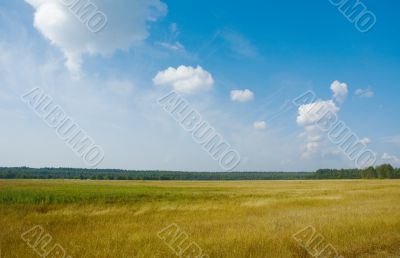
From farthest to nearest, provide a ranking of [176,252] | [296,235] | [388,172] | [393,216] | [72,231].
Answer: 1. [388,172]
2. [393,216]
3. [72,231]
4. [296,235]
5. [176,252]

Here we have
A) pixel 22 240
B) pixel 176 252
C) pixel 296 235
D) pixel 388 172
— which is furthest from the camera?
pixel 388 172

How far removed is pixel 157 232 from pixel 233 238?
261 centimetres

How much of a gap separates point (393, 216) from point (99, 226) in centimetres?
1190

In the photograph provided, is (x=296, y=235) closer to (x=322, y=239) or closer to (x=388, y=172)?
(x=322, y=239)

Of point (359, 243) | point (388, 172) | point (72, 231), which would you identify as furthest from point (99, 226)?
point (388, 172)

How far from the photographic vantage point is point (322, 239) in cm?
1024

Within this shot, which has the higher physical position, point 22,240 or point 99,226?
point 99,226

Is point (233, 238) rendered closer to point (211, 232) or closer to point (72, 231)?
point (211, 232)

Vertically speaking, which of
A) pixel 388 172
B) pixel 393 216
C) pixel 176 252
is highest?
pixel 388 172

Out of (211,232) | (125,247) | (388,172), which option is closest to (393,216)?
(211,232)

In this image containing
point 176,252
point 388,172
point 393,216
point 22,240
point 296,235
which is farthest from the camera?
point 388,172

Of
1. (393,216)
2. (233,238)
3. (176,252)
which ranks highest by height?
(393,216)

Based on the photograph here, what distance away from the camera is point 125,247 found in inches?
351

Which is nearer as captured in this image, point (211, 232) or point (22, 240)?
A: point (22, 240)
